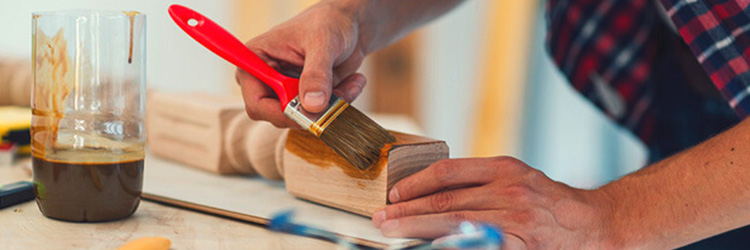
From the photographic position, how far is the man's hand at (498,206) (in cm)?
73

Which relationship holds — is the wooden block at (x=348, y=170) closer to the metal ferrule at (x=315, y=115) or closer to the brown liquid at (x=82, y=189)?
the metal ferrule at (x=315, y=115)

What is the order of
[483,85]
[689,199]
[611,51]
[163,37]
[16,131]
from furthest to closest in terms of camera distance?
[163,37]
[483,85]
[611,51]
[16,131]
[689,199]

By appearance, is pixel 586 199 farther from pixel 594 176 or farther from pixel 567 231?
pixel 594 176

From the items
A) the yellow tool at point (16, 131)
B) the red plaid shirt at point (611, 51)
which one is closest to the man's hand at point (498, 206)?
the yellow tool at point (16, 131)

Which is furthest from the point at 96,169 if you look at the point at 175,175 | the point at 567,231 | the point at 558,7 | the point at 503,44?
the point at 503,44

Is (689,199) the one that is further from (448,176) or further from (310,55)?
(310,55)

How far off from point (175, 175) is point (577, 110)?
2.09m

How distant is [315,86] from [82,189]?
10.8 inches

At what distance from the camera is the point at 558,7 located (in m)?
1.45

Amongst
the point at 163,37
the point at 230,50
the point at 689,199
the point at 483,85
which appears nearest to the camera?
the point at 689,199

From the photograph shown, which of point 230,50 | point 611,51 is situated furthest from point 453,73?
point 230,50

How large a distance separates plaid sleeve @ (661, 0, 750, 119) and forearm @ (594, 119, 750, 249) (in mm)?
154

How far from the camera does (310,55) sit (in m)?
0.88

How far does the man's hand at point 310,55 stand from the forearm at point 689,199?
353 mm
